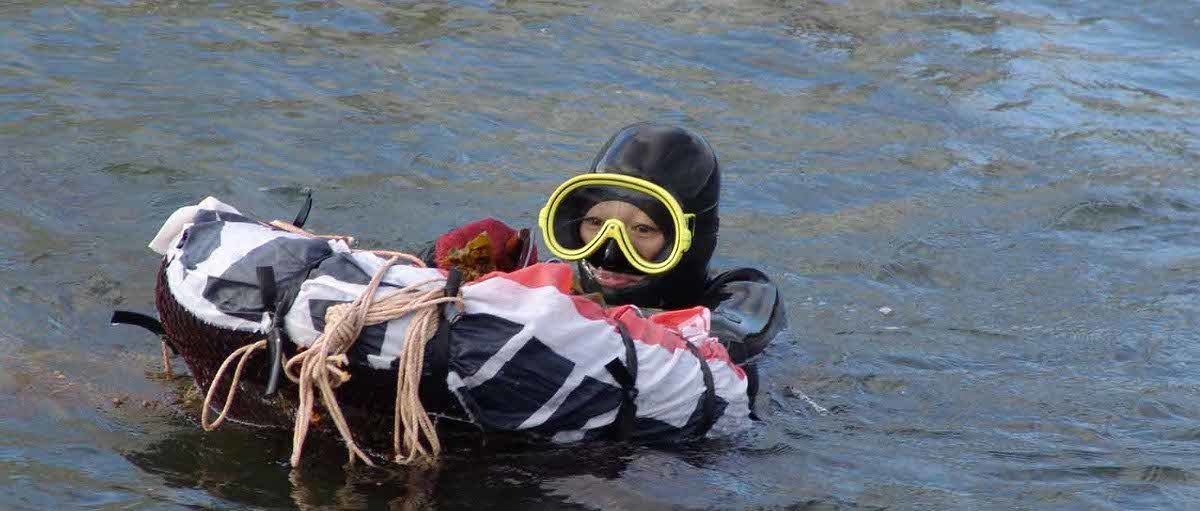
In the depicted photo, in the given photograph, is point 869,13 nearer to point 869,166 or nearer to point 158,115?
point 869,166

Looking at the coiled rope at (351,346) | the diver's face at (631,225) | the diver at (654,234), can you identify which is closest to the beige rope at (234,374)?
the coiled rope at (351,346)

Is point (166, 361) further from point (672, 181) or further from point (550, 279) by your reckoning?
point (672, 181)

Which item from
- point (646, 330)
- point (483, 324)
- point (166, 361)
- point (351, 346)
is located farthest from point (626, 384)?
point (166, 361)

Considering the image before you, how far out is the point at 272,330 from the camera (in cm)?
336

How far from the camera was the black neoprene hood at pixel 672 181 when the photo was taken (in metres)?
4.53

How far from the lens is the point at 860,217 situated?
727cm

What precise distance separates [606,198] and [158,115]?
3.70 metres

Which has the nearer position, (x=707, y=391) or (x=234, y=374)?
(x=234, y=374)

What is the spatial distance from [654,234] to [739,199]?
295 centimetres

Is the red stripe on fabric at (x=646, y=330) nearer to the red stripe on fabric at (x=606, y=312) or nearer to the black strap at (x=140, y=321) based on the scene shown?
the red stripe on fabric at (x=606, y=312)

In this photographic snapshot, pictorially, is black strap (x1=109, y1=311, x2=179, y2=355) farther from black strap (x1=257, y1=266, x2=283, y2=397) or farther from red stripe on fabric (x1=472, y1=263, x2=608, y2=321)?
red stripe on fabric (x1=472, y1=263, x2=608, y2=321)

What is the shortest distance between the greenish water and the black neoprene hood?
0.51m

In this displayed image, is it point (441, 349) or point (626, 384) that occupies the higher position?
point (441, 349)

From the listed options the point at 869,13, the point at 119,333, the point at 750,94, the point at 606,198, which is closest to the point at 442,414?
the point at 606,198
